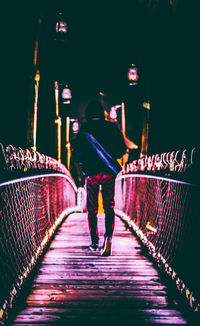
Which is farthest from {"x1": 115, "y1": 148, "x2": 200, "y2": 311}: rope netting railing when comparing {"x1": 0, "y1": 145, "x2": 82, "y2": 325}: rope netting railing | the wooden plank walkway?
{"x1": 0, "y1": 145, "x2": 82, "y2": 325}: rope netting railing

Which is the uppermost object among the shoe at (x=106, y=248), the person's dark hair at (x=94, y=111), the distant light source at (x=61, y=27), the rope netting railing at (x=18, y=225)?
the distant light source at (x=61, y=27)

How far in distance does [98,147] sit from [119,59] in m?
10.9

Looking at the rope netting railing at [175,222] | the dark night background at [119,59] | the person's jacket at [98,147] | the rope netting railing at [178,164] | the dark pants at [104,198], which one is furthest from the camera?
the dark night background at [119,59]

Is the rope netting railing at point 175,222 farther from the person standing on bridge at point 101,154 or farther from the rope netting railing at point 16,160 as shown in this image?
the rope netting railing at point 16,160

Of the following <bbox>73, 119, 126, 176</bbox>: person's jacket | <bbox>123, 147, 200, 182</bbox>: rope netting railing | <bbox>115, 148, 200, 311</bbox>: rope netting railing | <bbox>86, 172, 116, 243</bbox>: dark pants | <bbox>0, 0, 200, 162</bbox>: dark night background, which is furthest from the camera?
<bbox>0, 0, 200, 162</bbox>: dark night background

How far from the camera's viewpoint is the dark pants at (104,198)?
11.1 feet

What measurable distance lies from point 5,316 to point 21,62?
5.34 m

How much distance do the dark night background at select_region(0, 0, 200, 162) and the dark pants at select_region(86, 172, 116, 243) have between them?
2837 millimetres

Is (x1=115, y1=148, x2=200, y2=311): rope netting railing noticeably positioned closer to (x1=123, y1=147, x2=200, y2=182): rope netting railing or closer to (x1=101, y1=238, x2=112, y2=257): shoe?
(x1=123, y1=147, x2=200, y2=182): rope netting railing

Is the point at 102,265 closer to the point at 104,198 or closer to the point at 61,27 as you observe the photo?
the point at 104,198

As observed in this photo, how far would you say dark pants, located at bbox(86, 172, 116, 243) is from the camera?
3387 millimetres

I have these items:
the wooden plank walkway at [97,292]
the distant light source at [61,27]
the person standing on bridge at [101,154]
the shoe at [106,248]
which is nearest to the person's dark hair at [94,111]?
the person standing on bridge at [101,154]

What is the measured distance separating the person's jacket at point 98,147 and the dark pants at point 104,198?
10cm

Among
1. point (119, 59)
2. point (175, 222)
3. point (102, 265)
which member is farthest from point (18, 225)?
point (119, 59)
